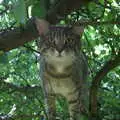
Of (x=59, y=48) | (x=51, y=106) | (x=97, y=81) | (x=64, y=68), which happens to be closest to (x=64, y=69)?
(x=64, y=68)

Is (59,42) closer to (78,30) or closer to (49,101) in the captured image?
(78,30)

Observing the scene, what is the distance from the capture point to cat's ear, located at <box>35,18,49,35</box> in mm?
2486

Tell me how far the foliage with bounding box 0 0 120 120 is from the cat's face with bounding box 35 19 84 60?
108 mm

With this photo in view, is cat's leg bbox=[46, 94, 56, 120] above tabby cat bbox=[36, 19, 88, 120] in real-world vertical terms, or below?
below

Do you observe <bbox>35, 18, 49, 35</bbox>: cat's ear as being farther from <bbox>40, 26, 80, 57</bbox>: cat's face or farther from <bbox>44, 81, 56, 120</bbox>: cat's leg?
<bbox>44, 81, 56, 120</bbox>: cat's leg

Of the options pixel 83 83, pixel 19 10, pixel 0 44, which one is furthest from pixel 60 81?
pixel 19 10

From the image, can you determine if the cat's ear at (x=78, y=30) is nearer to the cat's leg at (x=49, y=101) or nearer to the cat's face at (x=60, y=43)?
the cat's face at (x=60, y=43)

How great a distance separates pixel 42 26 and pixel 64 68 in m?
0.55

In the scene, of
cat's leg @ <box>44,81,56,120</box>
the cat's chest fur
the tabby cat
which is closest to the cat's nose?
the tabby cat

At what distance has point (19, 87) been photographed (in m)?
3.10

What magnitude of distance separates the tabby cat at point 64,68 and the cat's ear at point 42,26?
6 cm

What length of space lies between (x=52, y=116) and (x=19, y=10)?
2350mm

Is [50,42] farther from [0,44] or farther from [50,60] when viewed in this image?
[0,44]

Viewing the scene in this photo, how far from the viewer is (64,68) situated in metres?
3.03
